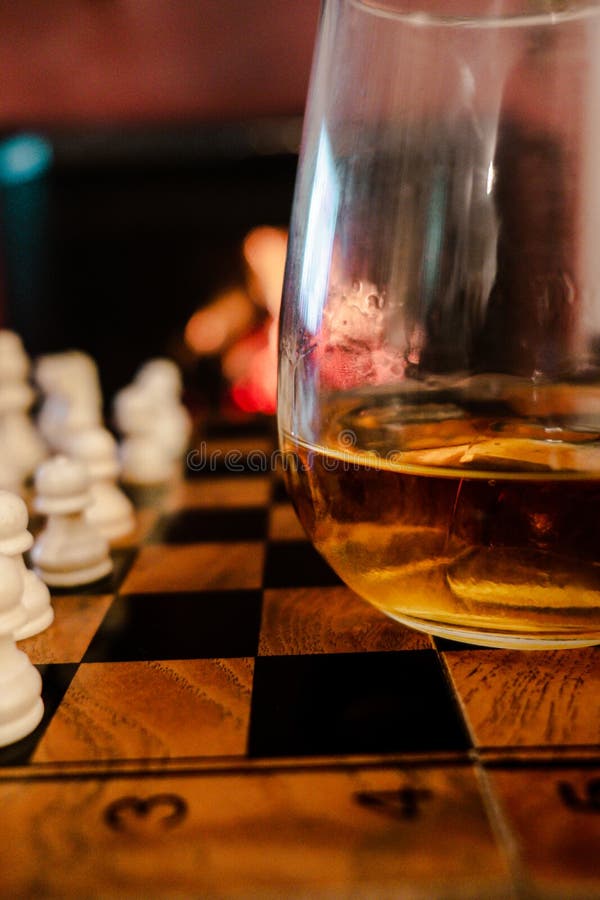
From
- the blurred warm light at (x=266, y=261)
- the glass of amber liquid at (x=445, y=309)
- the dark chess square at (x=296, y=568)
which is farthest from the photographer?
the blurred warm light at (x=266, y=261)

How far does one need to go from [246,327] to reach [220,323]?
0.05 meters

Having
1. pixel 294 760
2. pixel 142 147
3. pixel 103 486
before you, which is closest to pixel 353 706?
pixel 294 760

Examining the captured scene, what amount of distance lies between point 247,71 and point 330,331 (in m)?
1.05

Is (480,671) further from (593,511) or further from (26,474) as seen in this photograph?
(26,474)

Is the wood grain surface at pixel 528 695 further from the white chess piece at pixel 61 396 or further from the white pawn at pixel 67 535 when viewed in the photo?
the white chess piece at pixel 61 396

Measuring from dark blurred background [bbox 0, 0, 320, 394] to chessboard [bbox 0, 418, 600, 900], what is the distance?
3.36ft

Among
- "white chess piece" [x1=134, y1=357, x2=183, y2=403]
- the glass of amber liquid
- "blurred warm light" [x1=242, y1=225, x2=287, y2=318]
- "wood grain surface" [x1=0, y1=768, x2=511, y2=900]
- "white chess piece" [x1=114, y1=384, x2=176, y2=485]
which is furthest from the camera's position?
"blurred warm light" [x1=242, y1=225, x2=287, y2=318]

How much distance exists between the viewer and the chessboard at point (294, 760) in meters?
0.29

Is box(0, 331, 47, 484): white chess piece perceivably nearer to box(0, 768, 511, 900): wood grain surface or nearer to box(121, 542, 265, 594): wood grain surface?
box(121, 542, 265, 594): wood grain surface

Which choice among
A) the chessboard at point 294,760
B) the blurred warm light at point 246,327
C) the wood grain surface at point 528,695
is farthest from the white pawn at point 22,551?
the blurred warm light at point 246,327

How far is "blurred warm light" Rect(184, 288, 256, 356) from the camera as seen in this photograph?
5.01 ft

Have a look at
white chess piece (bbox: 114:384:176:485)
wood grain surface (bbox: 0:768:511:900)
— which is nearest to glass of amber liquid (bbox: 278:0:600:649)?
wood grain surface (bbox: 0:768:511:900)

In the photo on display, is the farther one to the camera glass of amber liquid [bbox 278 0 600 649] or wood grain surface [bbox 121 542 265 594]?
wood grain surface [bbox 121 542 265 594]

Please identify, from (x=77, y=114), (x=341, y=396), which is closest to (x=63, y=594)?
(x=341, y=396)
